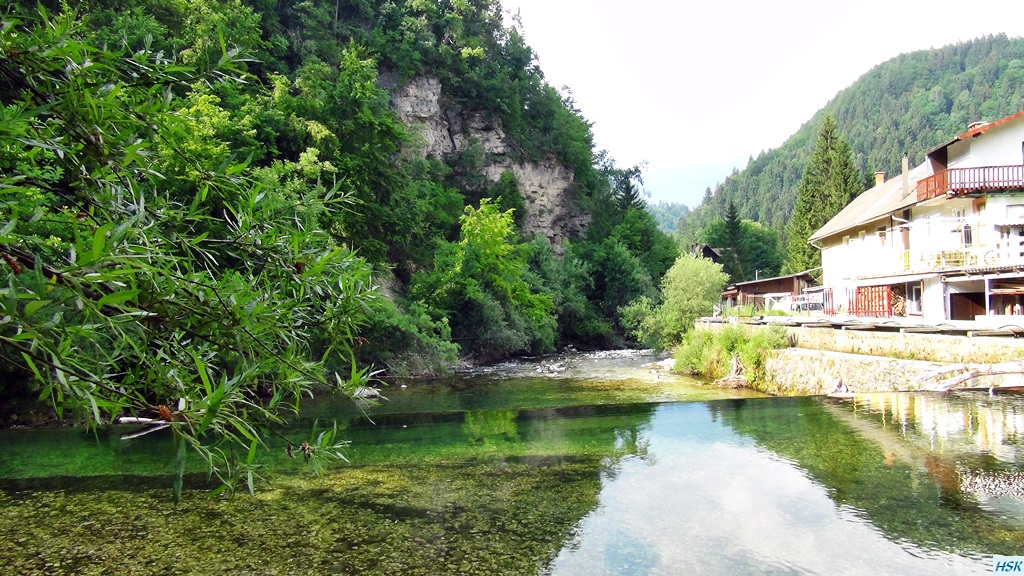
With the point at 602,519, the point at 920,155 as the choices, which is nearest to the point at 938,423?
the point at 602,519

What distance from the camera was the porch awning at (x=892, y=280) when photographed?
77.5 feet

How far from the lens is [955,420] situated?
12.3m

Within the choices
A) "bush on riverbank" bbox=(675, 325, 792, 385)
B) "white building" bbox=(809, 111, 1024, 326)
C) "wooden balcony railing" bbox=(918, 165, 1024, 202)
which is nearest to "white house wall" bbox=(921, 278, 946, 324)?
"white building" bbox=(809, 111, 1024, 326)

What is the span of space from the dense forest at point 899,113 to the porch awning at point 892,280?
101 m

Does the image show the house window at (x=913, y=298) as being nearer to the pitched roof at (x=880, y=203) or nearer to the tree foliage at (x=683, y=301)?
the pitched roof at (x=880, y=203)

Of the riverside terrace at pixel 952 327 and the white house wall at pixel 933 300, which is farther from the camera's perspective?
the white house wall at pixel 933 300

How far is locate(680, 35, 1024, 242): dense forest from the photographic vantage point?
142 meters

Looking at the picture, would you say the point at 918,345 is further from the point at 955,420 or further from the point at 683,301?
the point at 683,301

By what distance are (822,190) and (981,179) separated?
35.0m

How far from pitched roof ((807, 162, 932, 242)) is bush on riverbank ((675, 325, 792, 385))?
938cm

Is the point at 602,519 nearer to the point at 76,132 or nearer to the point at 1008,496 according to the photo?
the point at 1008,496

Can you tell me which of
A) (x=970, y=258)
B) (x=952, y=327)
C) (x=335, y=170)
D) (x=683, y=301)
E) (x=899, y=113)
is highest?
(x=899, y=113)

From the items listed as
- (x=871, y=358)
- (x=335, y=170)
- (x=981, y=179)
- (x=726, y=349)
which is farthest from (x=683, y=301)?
(x=335, y=170)

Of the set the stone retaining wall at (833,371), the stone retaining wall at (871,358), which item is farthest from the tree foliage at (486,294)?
the stone retaining wall at (833,371)
